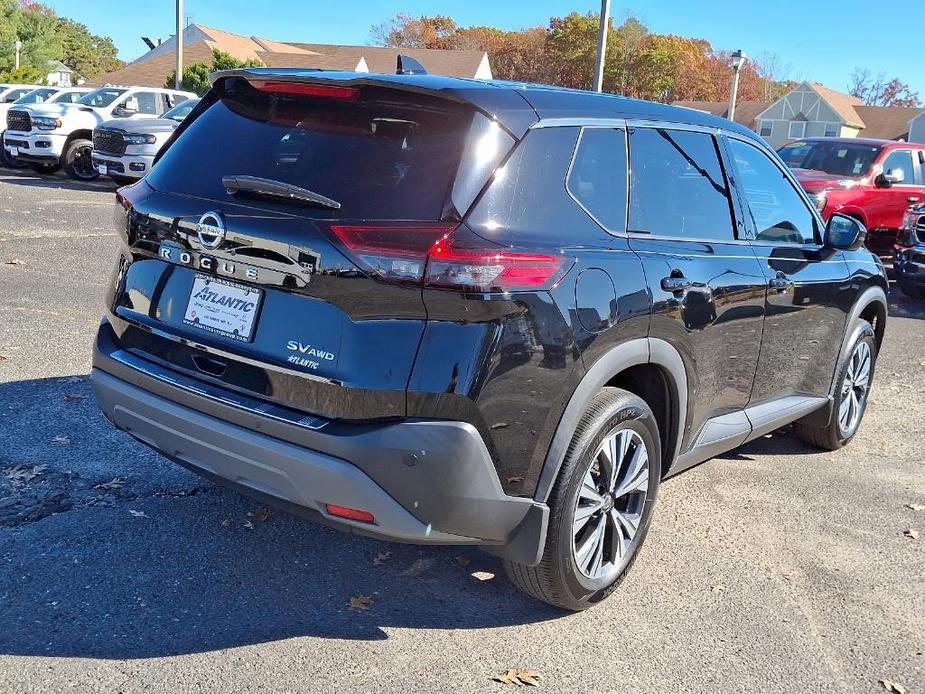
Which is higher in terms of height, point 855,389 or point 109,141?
point 109,141

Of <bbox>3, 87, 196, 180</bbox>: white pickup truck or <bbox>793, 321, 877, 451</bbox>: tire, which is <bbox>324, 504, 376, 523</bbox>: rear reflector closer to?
<bbox>793, 321, 877, 451</bbox>: tire

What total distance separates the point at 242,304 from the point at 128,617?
1.17 m

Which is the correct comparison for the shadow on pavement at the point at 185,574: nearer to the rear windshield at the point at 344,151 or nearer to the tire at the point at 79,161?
the rear windshield at the point at 344,151

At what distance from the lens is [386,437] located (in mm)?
2922

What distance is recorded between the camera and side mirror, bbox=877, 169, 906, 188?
12.7 m

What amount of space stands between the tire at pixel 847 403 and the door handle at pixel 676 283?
6.92ft

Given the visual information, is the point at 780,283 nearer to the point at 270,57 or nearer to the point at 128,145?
the point at 128,145

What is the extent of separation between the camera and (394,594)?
367cm

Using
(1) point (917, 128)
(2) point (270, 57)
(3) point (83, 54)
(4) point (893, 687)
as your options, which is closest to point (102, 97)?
(4) point (893, 687)

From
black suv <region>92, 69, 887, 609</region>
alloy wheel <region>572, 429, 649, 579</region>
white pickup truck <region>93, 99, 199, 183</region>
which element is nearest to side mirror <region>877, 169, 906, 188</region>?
black suv <region>92, 69, 887, 609</region>

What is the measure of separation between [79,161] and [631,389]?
17.9 m

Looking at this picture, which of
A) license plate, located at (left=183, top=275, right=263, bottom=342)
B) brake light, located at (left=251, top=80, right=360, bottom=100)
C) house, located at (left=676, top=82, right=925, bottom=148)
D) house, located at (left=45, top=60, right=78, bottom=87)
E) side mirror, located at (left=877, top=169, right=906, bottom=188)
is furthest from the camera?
house, located at (left=676, top=82, right=925, bottom=148)

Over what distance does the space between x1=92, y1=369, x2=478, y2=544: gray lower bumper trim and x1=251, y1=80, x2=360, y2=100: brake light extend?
46.1 inches

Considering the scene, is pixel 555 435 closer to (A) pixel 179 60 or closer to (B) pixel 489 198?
(B) pixel 489 198
